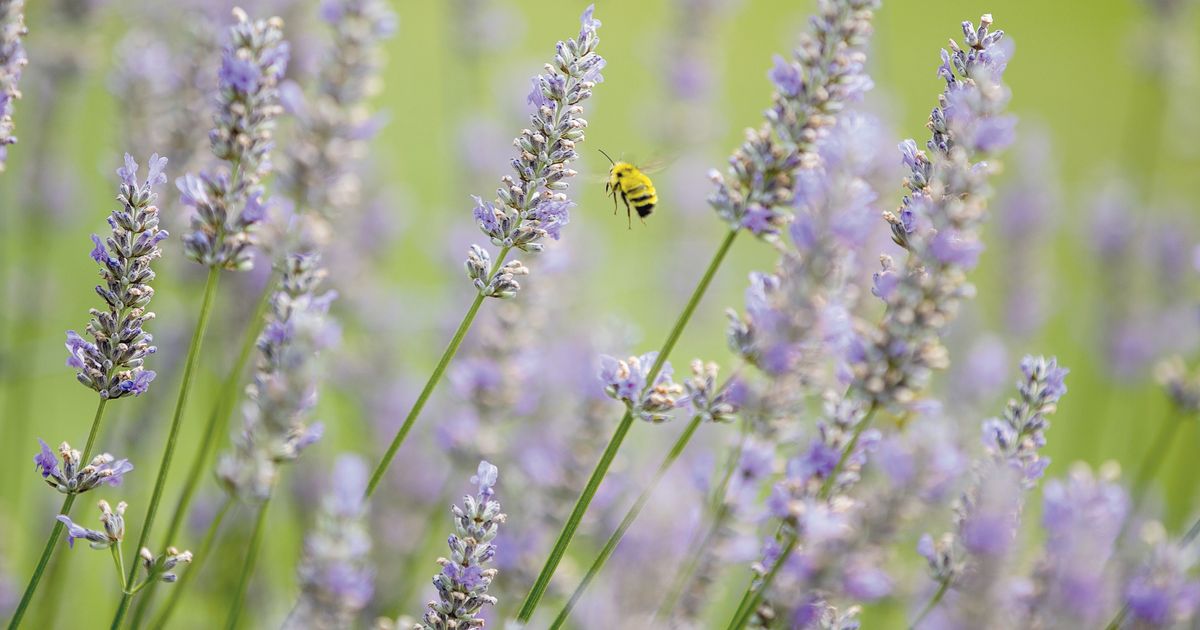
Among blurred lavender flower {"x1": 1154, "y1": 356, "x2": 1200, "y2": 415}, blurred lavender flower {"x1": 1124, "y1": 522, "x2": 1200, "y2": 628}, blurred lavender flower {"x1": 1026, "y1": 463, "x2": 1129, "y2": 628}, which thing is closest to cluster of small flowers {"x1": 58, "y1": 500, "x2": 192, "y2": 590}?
blurred lavender flower {"x1": 1026, "y1": 463, "x2": 1129, "y2": 628}

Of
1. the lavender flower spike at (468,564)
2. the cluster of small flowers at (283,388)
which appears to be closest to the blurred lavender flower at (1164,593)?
the lavender flower spike at (468,564)

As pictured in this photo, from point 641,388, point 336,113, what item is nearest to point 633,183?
point 336,113

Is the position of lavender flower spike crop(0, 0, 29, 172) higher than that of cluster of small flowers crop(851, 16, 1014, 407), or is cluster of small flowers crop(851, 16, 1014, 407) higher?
cluster of small flowers crop(851, 16, 1014, 407)

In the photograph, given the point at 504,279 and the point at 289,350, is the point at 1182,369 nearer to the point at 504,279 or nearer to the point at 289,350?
the point at 504,279

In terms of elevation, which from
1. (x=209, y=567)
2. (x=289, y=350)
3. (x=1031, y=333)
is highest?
(x=1031, y=333)

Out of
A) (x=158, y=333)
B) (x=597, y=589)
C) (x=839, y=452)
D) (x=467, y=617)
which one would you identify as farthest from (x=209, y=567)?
(x=839, y=452)

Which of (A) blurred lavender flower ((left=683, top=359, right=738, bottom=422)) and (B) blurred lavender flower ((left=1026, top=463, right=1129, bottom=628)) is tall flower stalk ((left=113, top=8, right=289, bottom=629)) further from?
(B) blurred lavender flower ((left=1026, top=463, right=1129, bottom=628))
